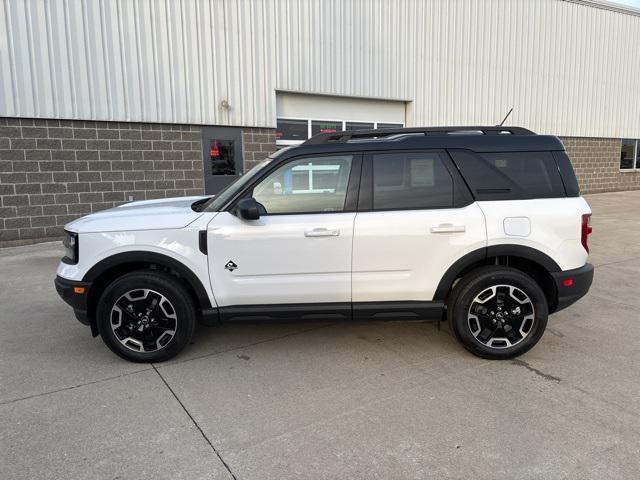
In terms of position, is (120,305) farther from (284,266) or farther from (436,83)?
(436,83)

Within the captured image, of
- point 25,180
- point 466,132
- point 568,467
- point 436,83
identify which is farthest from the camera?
point 436,83

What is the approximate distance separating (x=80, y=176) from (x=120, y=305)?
6.97m

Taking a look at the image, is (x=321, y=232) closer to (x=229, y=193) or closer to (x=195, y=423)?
(x=229, y=193)

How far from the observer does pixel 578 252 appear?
385cm

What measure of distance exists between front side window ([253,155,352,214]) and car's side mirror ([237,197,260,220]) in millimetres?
138

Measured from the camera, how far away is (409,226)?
3.75 m

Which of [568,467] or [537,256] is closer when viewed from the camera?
[568,467]

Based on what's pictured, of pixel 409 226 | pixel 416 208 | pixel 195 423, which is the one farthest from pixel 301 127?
pixel 195 423

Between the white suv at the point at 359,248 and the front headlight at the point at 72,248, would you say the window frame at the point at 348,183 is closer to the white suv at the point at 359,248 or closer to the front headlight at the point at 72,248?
the white suv at the point at 359,248

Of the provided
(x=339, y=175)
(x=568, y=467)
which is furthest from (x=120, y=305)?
(x=568, y=467)

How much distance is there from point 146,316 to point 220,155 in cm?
773

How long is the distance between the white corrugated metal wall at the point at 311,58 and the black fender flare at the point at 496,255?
8.22 meters

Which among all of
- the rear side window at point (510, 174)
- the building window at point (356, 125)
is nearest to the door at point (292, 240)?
the rear side window at point (510, 174)

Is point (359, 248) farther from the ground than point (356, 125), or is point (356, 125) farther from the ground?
point (356, 125)
